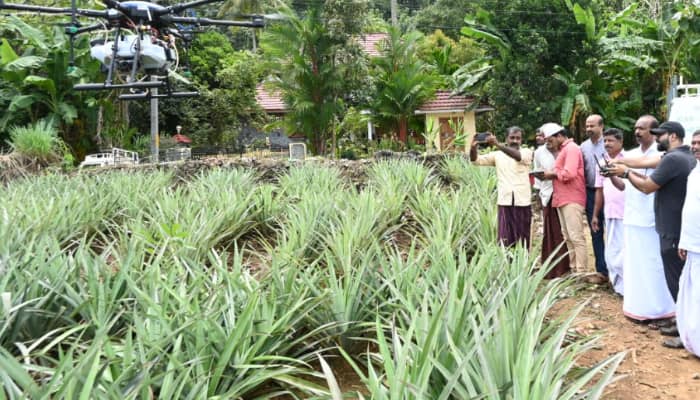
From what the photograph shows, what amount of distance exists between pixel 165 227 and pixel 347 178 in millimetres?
5821

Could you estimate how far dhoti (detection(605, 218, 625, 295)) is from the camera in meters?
4.58

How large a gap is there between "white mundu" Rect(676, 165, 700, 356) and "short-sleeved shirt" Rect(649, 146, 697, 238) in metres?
0.21

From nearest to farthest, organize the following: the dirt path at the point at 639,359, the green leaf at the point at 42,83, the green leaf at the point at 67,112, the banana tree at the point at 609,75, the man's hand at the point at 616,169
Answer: the dirt path at the point at 639,359, the man's hand at the point at 616,169, the green leaf at the point at 42,83, the green leaf at the point at 67,112, the banana tree at the point at 609,75

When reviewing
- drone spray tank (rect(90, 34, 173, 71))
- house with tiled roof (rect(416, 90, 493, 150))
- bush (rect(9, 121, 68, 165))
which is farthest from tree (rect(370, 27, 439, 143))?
drone spray tank (rect(90, 34, 173, 71))

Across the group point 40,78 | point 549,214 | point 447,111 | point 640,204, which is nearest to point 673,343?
point 640,204

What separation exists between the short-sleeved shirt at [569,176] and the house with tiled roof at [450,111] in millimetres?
12287

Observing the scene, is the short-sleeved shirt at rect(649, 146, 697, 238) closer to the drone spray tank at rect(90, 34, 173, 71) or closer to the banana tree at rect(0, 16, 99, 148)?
the drone spray tank at rect(90, 34, 173, 71)

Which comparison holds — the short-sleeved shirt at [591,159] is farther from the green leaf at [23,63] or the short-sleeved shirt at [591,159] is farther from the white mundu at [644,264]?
the green leaf at [23,63]

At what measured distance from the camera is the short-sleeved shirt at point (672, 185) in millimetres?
3572

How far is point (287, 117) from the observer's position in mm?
15867

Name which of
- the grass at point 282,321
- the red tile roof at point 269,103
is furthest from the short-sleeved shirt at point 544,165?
the red tile roof at point 269,103

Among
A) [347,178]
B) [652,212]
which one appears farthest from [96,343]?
[347,178]

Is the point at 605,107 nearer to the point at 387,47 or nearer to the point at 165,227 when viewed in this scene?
the point at 387,47

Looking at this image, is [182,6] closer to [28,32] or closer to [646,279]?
[646,279]
